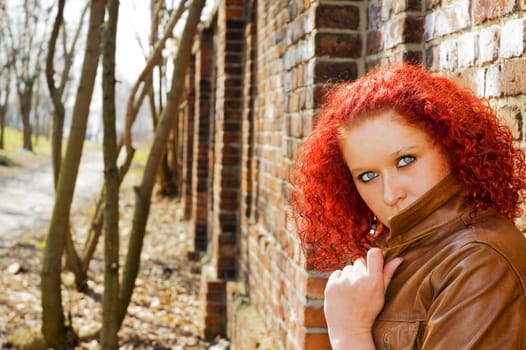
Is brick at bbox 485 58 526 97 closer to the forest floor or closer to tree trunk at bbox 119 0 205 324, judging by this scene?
tree trunk at bbox 119 0 205 324

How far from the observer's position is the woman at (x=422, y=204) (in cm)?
112

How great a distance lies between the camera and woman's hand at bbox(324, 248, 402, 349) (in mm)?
1308

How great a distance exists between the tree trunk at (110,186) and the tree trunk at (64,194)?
0.67 m

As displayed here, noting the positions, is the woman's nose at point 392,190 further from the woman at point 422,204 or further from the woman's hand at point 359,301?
the woman's hand at point 359,301

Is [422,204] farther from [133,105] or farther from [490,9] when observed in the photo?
[133,105]

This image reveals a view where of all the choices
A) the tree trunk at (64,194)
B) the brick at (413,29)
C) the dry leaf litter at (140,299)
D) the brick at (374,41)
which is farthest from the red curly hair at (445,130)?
the dry leaf litter at (140,299)

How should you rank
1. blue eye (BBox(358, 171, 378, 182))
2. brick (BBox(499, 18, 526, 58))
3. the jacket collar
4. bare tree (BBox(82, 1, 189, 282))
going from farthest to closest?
bare tree (BBox(82, 1, 189, 282)) < brick (BBox(499, 18, 526, 58)) < blue eye (BBox(358, 171, 378, 182)) < the jacket collar

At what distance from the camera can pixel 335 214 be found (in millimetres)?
1606

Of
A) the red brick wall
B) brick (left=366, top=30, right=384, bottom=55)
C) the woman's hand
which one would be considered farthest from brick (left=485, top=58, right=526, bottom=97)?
brick (left=366, top=30, right=384, bottom=55)

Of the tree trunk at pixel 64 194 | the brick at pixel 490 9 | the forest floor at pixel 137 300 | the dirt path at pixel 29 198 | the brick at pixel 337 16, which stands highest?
the brick at pixel 337 16

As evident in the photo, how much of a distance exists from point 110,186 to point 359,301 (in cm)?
274

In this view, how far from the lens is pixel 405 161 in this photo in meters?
1.29

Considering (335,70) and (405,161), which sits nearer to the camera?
(405,161)

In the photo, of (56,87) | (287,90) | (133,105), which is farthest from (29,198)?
(287,90)
